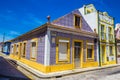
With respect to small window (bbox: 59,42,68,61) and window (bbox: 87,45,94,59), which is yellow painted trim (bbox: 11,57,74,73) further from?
window (bbox: 87,45,94,59)

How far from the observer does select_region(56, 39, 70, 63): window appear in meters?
9.88

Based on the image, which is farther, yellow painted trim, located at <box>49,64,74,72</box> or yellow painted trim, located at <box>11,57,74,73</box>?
yellow painted trim, located at <box>49,64,74,72</box>

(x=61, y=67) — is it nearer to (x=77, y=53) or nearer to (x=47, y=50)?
(x=47, y=50)

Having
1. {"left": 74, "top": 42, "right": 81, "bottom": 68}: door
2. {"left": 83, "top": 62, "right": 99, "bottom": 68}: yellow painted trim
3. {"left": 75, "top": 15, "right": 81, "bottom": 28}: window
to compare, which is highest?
{"left": 75, "top": 15, "right": 81, "bottom": 28}: window

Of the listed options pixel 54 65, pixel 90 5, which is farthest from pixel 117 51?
pixel 54 65

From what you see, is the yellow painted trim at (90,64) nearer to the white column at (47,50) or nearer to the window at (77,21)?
the window at (77,21)

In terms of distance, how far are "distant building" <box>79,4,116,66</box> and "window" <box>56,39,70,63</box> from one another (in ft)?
17.2

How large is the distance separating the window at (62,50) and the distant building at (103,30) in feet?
17.2

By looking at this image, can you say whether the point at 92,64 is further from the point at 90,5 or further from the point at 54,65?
the point at 90,5

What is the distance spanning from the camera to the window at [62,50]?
9884 mm

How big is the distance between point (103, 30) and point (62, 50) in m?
7.95

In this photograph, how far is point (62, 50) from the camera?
404 inches

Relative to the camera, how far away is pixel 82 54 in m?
11.7

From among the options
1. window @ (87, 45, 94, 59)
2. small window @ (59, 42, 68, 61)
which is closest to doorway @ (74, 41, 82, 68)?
small window @ (59, 42, 68, 61)
